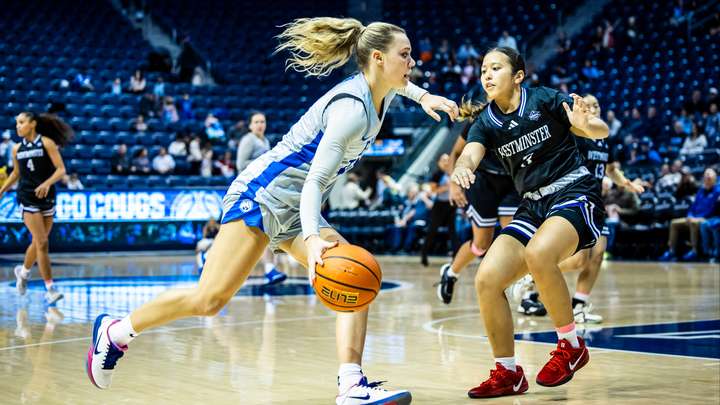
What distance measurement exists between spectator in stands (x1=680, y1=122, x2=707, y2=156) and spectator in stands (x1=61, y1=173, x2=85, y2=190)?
10823 millimetres

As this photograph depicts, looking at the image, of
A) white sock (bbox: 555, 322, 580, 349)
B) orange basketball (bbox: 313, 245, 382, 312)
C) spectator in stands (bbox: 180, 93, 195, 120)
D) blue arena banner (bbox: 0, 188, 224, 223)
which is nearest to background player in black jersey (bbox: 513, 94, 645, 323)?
white sock (bbox: 555, 322, 580, 349)

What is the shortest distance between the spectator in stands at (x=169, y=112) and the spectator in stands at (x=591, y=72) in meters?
9.03

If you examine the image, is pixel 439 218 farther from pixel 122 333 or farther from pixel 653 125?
pixel 122 333

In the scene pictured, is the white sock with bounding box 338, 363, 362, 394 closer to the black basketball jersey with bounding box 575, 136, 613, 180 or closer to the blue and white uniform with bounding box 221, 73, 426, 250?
the blue and white uniform with bounding box 221, 73, 426, 250

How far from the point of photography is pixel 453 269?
8.76m

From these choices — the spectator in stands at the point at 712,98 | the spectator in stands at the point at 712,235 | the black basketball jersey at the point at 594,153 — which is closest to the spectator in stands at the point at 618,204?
the spectator in stands at the point at 712,235

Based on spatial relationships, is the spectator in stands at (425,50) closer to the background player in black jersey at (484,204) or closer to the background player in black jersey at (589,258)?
the background player in black jersey at (484,204)

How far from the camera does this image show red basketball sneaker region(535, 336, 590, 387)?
4770mm

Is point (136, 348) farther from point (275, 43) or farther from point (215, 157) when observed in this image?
point (275, 43)

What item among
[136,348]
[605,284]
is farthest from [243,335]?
[605,284]

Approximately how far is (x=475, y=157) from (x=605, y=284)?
21.8 ft

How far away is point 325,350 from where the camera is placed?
6273 mm

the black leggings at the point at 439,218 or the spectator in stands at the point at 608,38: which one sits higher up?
the spectator in stands at the point at 608,38

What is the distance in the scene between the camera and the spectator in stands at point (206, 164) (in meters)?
19.9
